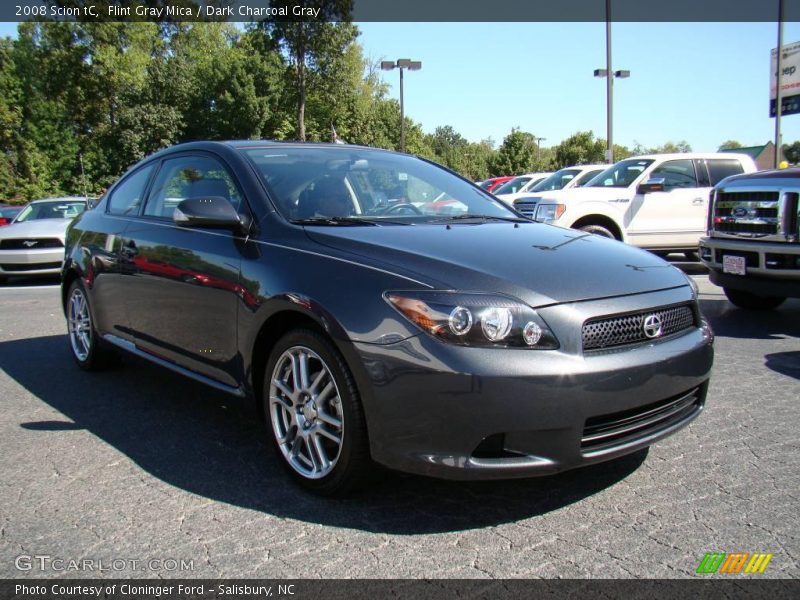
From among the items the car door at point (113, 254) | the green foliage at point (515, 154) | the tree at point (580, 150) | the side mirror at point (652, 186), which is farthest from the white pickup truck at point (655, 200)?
the tree at point (580, 150)

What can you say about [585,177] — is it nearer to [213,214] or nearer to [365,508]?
[213,214]

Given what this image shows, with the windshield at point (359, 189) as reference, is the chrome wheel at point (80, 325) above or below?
→ below

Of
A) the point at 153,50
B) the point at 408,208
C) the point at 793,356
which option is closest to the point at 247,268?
the point at 408,208

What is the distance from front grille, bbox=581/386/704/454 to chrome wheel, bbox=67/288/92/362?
12.7ft

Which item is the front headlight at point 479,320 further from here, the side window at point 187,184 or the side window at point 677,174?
the side window at point 677,174

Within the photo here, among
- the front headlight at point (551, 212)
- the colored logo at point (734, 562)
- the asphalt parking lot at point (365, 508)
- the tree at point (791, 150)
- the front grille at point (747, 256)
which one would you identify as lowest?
the colored logo at point (734, 562)

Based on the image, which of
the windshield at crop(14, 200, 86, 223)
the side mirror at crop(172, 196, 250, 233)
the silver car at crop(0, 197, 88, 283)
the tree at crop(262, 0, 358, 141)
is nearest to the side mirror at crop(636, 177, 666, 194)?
the side mirror at crop(172, 196, 250, 233)

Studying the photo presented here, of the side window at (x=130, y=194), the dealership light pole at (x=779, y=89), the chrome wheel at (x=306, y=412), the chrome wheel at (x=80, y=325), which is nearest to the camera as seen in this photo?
the chrome wheel at (x=306, y=412)

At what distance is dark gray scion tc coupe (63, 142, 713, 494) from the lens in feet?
8.30

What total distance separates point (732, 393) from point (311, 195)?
118 inches

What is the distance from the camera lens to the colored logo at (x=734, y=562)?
2406 millimetres

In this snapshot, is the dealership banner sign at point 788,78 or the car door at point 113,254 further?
the dealership banner sign at point 788,78

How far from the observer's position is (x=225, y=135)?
1829 inches

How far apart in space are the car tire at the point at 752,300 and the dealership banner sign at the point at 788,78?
1810 centimetres
